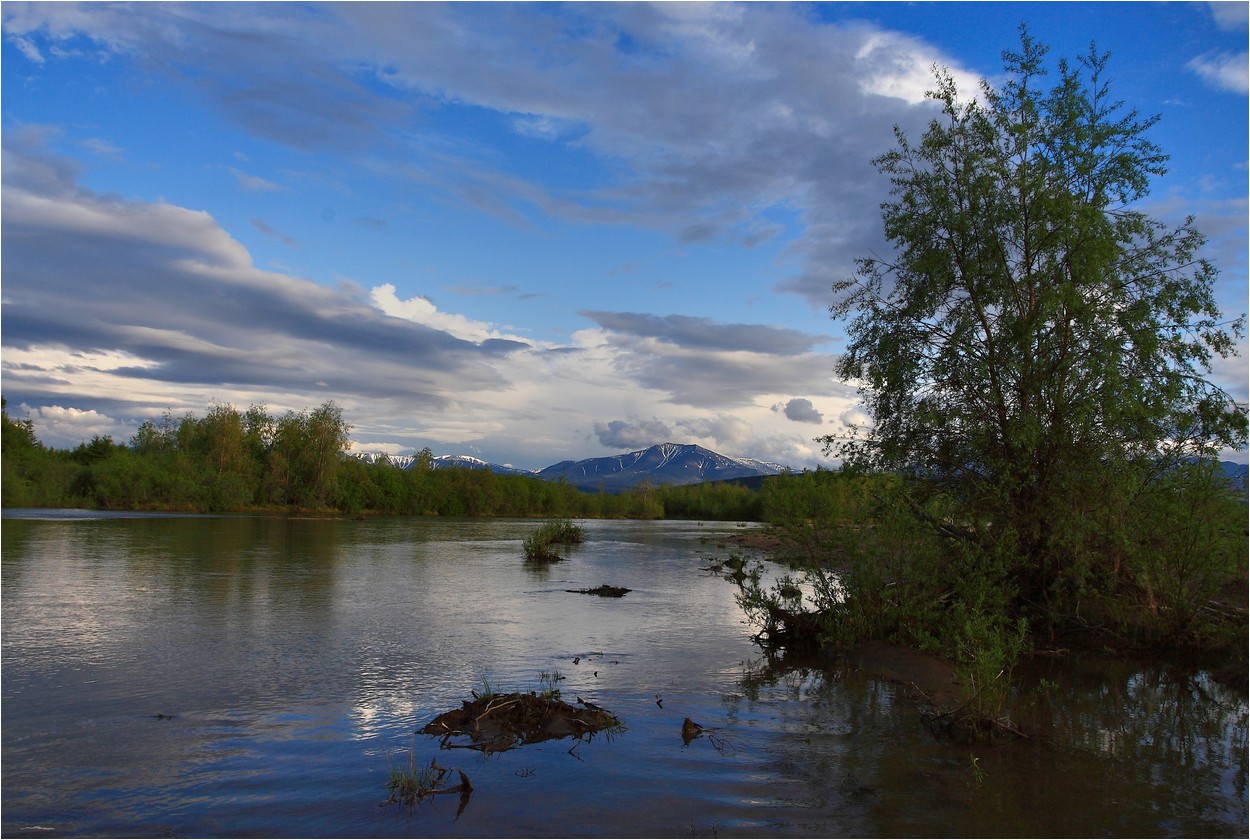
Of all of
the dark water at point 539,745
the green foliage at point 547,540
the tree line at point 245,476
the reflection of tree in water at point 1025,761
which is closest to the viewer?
the dark water at point 539,745

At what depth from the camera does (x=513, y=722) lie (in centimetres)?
884

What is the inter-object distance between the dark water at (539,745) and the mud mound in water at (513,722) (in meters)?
0.25

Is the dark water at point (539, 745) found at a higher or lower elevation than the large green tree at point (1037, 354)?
lower

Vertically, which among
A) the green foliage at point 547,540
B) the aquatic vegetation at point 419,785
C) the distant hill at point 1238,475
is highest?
the distant hill at point 1238,475

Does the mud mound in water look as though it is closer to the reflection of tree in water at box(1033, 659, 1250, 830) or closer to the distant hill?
the reflection of tree in water at box(1033, 659, 1250, 830)

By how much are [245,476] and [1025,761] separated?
86573 mm

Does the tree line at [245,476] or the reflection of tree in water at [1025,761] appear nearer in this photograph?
the reflection of tree in water at [1025,761]

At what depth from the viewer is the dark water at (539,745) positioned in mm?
6629

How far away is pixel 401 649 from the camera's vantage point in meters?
13.6

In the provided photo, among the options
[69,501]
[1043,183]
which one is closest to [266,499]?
[69,501]

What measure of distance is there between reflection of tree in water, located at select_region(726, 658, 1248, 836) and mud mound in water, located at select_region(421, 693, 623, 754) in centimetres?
177

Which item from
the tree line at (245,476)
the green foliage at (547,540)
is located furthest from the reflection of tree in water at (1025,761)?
the tree line at (245,476)

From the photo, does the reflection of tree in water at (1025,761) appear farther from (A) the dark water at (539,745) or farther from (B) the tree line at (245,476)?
(B) the tree line at (245,476)

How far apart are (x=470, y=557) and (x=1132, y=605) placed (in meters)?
26.4
